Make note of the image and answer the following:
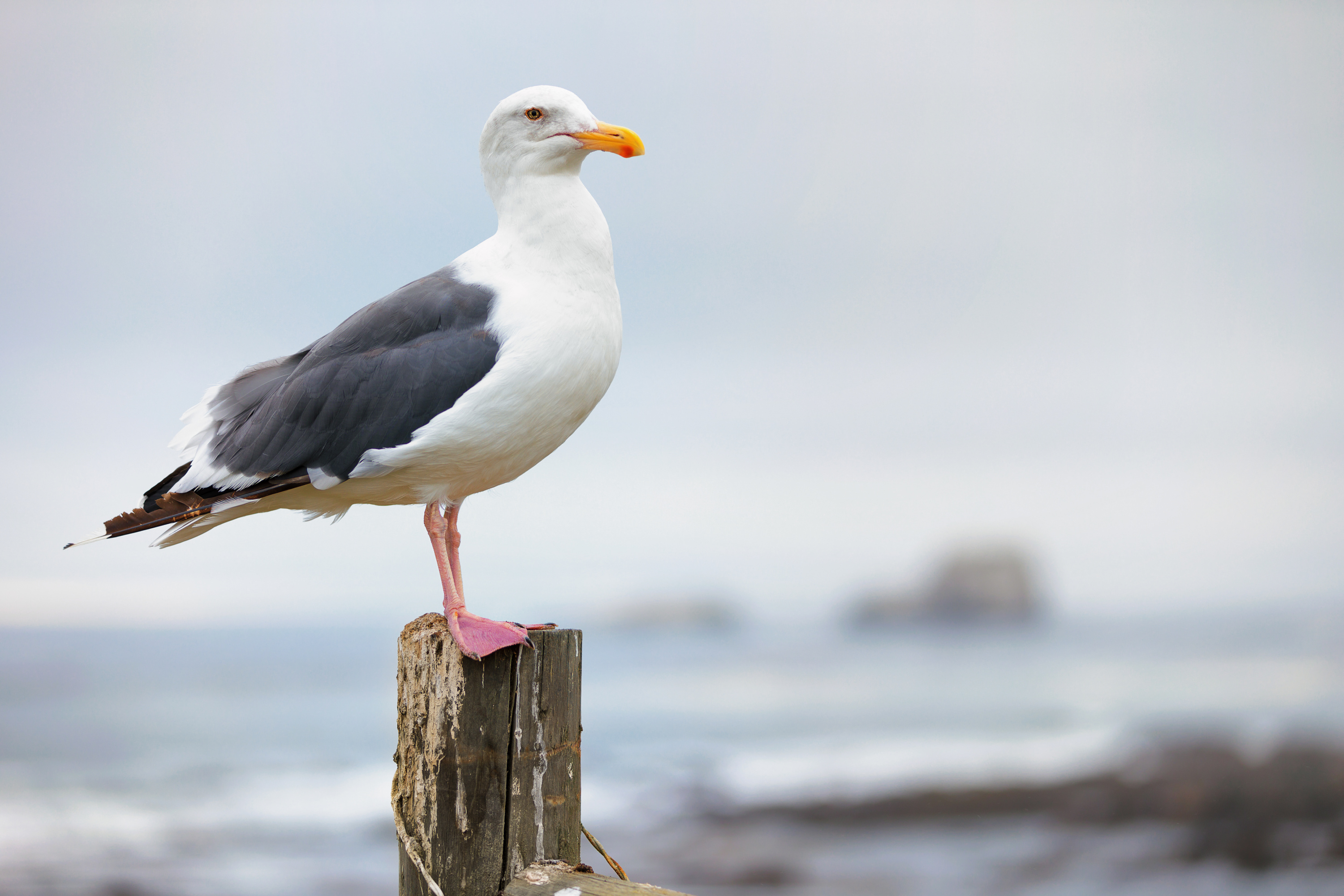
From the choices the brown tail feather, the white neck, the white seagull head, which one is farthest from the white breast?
the brown tail feather

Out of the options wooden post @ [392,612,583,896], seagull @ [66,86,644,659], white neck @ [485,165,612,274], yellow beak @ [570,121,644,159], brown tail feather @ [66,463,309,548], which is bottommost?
wooden post @ [392,612,583,896]

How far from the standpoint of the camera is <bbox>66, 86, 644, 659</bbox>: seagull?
11.8 feet

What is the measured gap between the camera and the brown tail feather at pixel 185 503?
371cm

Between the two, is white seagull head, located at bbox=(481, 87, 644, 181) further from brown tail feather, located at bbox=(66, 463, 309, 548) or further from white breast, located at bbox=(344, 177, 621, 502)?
brown tail feather, located at bbox=(66, 463, 309, 548)

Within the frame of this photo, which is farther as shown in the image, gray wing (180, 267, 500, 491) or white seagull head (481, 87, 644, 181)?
white seagull head (481, 87, 644, 181)

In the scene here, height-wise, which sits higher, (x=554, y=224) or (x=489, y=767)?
(x=554, y=224)

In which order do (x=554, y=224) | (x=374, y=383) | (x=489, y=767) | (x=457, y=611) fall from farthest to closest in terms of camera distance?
(x=554, y=224) → (x=374, y=383) → (x=457, y=611) → (x=489, y=767)

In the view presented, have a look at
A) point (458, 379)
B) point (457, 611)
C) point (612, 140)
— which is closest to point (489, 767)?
point (457, 611)

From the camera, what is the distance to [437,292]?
3770 millimetres

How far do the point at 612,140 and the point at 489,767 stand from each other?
89.1 inches

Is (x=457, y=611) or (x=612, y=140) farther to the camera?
(x=612, y=140)

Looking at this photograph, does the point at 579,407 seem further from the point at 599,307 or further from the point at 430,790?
the point at 430,790

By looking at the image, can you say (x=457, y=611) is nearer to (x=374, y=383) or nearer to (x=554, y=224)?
(x=374, y=383)

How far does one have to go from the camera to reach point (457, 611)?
3469mm
